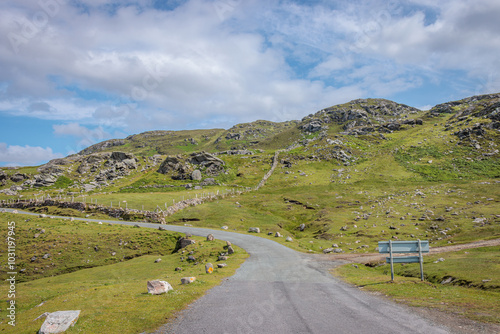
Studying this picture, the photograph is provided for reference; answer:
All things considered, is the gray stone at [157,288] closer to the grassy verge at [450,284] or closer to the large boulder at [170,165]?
the grassy verge at [450,284]

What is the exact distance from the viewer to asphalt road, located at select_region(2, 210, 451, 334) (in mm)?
10234

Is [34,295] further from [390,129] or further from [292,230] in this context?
[390,129]

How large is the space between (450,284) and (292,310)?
12296 millimetres

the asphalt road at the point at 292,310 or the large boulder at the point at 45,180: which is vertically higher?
the large boulder at the point at 45,180

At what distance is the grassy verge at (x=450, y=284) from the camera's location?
11945mm

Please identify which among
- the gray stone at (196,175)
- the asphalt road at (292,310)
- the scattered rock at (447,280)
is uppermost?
the gray stone at (196,175)

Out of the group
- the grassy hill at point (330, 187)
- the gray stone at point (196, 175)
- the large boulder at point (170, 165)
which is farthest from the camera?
the large boulder at point (170, 165)

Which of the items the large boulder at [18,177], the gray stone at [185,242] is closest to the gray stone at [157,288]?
the gray stone at [185,242]

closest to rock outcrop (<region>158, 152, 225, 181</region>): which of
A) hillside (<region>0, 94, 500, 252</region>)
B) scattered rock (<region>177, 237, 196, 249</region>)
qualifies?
hillside (<region>0, 94, 500, 252</region>)

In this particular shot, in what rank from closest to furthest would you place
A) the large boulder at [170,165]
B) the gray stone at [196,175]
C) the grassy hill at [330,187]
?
the grassy hill at [330,187] < the gray stone at [196,175] < the large boulder at [170,165]

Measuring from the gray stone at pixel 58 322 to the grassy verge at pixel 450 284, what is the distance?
15805mm

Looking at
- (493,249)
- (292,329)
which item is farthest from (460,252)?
(292,329)

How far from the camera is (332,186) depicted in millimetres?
86688

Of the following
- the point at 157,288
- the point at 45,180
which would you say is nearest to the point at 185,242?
the point at 157,288
